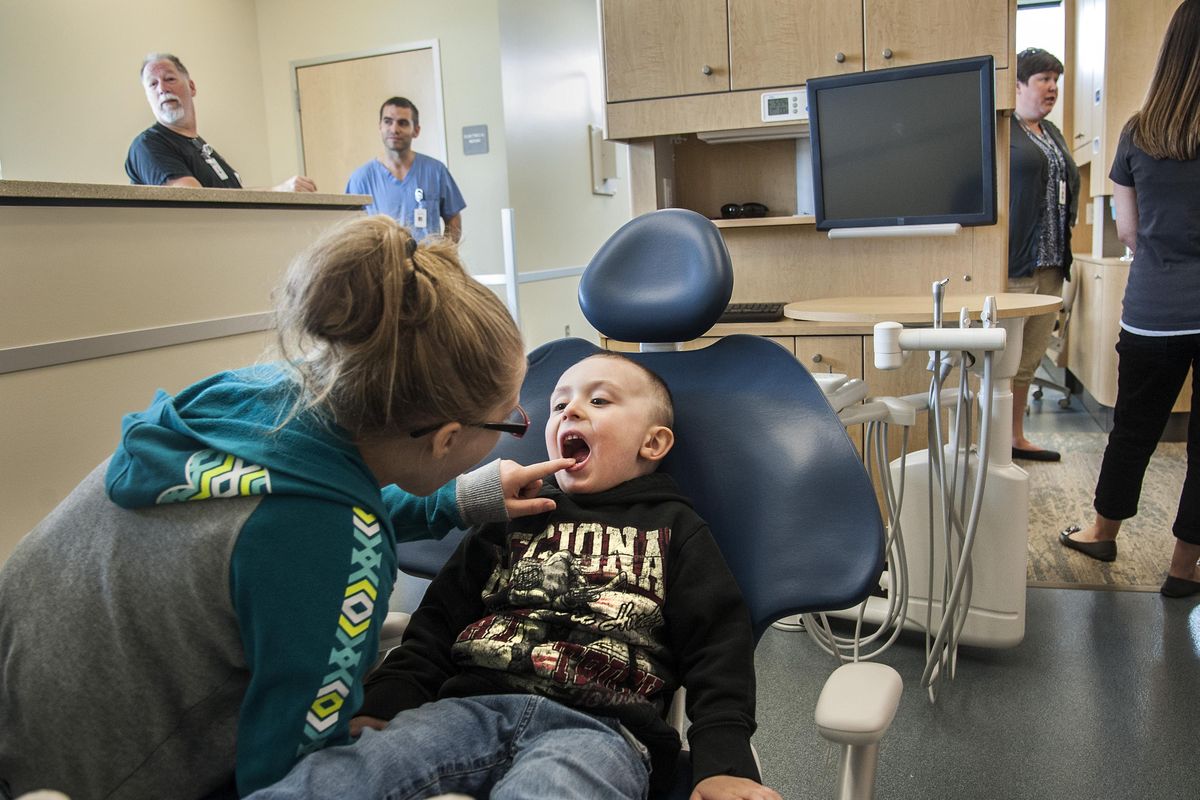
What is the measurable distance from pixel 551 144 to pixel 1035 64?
10.2ft

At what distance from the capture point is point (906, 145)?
2.53m

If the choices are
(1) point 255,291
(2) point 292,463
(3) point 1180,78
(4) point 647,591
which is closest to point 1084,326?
(3) point 1180,78

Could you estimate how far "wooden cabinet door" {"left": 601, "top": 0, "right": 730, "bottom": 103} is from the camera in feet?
9.58

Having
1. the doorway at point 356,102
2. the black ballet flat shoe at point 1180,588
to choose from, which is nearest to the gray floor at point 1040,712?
the black ballet flat shoe at point 1180,588

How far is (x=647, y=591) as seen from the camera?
3.88 feet

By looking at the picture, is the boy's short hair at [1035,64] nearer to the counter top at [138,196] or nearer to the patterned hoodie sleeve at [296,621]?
the counter top at [138,196]

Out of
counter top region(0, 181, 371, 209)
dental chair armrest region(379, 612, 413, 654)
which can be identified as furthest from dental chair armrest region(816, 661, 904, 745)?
counter top region(0, 181, 371, 209)

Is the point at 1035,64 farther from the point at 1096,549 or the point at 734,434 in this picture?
the point at 734,434

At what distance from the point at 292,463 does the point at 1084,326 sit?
4714 millimetres

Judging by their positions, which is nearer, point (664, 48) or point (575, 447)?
point (575, 447)

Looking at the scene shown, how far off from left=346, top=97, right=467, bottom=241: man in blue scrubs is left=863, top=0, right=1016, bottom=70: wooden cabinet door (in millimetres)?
2398

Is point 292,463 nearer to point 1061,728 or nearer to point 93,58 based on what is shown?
point 1061,728

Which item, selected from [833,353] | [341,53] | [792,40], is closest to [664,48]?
[792,40]

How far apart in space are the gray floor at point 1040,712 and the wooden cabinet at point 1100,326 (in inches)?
A: 72.2
